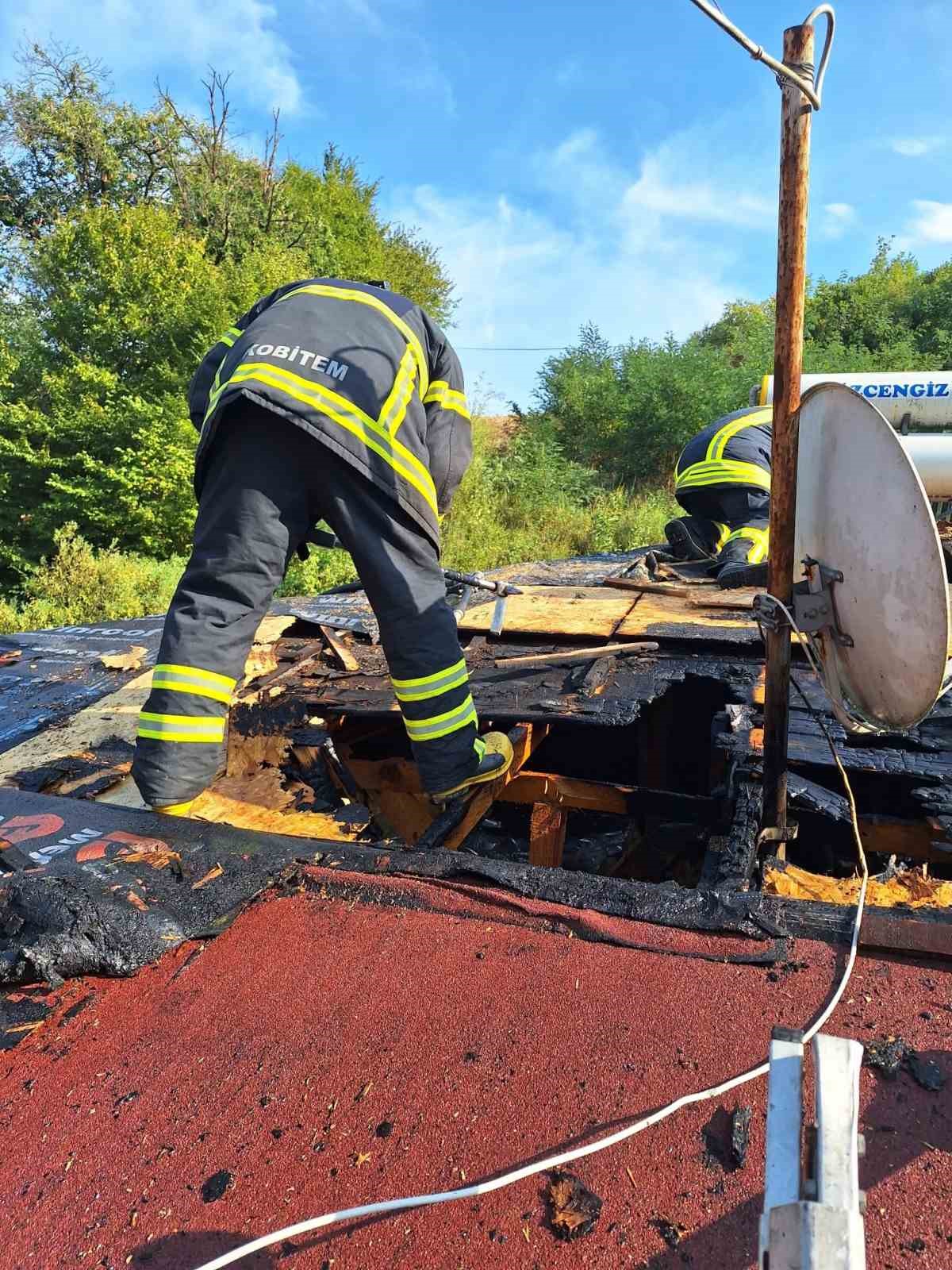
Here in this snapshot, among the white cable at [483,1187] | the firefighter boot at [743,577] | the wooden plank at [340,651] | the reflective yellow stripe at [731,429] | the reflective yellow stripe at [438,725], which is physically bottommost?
the white cable at [483,1187]

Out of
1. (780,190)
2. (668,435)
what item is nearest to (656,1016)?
(780,190)

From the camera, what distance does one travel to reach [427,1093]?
1148 millimetres

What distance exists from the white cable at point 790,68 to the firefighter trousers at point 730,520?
2.99m

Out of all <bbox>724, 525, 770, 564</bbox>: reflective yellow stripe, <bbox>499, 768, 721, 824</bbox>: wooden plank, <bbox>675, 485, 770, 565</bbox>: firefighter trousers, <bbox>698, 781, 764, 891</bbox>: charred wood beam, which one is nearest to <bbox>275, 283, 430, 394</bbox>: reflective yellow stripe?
<bbox>499, 768, 721, 824</bbox>: wooden plank

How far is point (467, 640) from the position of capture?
3.49 metres

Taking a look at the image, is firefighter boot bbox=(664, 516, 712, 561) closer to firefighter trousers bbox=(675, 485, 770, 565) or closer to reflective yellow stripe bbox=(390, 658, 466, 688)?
firefighter trousers bbox=(675, 485, 770, 565)

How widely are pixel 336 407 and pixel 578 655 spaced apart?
1467 millimetres

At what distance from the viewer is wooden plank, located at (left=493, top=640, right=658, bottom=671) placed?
10.0 feet

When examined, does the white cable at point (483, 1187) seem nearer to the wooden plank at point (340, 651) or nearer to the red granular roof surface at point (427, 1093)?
the red granular roof surface at point (427, 1093)

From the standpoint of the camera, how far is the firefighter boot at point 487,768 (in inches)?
90.7

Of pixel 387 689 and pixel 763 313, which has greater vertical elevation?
pixel 763 313

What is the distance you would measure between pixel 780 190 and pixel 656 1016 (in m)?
1.69

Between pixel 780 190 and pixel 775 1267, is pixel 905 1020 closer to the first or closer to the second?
pixel 775 1267

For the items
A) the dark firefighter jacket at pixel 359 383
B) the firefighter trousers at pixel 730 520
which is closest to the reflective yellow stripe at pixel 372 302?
the dark firefighter jacket at pixel 359 383
